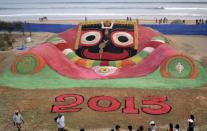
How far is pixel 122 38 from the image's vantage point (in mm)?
35375

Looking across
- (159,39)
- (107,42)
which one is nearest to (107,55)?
(107,42)

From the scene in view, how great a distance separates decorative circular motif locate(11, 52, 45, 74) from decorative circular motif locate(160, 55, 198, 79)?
1060cm

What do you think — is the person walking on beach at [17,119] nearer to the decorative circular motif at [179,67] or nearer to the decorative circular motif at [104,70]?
the decorative circular motif at [104,70]

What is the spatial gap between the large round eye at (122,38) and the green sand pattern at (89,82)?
5.63 m

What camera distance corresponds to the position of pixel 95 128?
22.5 meters

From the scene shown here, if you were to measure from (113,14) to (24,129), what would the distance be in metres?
71.2

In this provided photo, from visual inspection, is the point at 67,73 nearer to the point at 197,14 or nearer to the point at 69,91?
the point at 69,91

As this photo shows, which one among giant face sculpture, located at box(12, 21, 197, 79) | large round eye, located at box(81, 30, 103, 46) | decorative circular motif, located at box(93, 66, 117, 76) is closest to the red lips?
giant face sculpture, located at box(12, 21, 197, 79)

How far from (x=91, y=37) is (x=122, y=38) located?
3.09m

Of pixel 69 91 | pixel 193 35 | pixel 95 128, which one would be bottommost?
pixel 95 128

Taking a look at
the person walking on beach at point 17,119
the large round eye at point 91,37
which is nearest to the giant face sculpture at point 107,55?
the large round eye at point 91,37

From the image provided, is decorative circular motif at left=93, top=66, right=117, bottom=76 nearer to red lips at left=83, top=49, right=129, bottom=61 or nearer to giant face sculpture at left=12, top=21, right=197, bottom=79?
giant face sculpture at left=12, top=21, right=197, bottom=79

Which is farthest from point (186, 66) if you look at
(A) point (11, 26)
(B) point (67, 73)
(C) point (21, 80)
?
(A) point (11, 26)

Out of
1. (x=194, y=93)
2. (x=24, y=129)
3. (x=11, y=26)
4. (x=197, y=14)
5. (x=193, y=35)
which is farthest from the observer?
(x=197, y=14)
